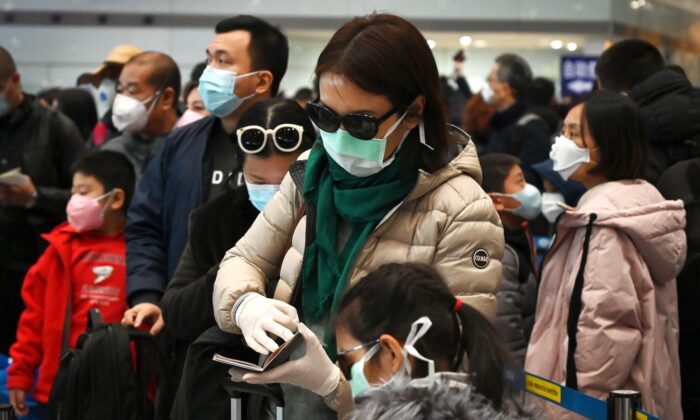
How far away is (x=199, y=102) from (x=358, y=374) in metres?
3.85

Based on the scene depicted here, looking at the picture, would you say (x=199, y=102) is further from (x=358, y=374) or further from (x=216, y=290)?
(x=358, y=374)

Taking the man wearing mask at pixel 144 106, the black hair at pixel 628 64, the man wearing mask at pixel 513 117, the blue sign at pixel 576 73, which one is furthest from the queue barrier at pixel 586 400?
the blue sign at pixel 576 73

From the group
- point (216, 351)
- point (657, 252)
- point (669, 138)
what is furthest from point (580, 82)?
point (216, 351)

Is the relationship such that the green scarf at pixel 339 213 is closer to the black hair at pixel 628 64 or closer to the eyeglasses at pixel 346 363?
the eyeglasses at pixel 346 363

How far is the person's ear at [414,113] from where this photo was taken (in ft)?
8.75

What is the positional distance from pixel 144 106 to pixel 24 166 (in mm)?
789

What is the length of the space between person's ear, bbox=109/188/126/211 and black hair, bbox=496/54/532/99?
11.8ft

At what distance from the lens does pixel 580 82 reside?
12094mm

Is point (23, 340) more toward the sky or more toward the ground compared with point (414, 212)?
more toward the ground

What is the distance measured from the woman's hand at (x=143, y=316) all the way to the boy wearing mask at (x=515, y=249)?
4.49ft

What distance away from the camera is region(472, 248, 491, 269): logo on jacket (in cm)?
258

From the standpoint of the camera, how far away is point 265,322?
8.05 feet

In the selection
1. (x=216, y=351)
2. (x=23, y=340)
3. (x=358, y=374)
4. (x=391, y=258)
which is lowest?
(x=23, y=340)

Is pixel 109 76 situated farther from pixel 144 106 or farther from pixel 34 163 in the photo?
pixel 144 106
